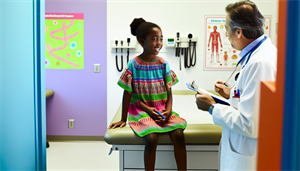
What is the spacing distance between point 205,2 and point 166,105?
203cm

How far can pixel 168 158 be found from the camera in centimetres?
154

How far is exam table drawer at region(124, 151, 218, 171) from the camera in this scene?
154 centimetres

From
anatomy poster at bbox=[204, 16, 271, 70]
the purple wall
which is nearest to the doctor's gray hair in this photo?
anatomy poster at bbox=[204, 16, 271, 70]

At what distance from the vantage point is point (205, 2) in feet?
10.3

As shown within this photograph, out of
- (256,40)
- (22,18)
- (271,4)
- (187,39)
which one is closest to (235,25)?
(256,40)

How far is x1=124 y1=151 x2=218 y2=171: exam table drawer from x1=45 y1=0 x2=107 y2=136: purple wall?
1802 millimetres

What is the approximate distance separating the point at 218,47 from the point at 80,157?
2.25m

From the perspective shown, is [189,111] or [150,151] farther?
[189,111]

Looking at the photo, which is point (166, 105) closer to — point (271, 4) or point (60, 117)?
point (60, 117)

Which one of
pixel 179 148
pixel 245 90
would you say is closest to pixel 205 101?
pixel 245 90

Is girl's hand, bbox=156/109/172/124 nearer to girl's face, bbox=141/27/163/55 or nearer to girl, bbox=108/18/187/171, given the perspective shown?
girl, bbox=108/18/187/171

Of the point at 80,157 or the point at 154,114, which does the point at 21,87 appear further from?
the point at 80,157

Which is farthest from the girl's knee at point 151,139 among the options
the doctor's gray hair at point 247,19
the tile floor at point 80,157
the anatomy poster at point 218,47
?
the anatomy poster at point 218,47

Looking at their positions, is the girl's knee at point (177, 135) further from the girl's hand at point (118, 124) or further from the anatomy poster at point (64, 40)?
the anatomy poster at point (64, 40)
